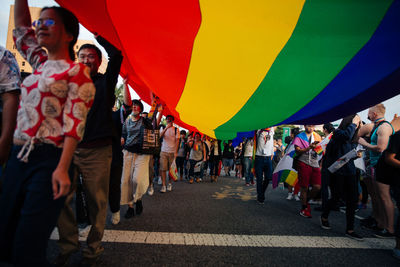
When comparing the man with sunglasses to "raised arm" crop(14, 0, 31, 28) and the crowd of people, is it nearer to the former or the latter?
the crowd of people

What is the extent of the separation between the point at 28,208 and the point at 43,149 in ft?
0.99

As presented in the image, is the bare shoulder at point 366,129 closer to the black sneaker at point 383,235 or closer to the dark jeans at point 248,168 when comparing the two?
the black sneaker at point 383,235

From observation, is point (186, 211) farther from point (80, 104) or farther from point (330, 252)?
point (80, 104)

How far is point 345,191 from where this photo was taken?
335cm

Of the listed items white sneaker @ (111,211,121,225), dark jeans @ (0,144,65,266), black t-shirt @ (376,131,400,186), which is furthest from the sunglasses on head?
black t-shirt @ (376,131,400,186)

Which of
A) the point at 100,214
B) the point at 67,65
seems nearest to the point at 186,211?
the point at 100,214

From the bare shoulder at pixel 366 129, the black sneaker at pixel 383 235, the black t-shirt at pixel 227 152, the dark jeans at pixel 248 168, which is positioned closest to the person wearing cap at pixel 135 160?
the bare shoulder at pixel 366 129

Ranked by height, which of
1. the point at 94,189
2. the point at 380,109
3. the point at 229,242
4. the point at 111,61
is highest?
the point at 380,109

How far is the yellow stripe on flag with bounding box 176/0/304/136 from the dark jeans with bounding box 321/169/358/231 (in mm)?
1953

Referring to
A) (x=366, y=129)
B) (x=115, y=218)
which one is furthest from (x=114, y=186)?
(x=366, y=129)

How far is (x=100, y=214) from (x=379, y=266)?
2.94 m

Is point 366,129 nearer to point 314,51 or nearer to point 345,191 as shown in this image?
point 345,191

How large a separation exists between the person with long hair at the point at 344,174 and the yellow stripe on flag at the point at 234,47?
1.81 m

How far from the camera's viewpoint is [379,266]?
2.30 m
